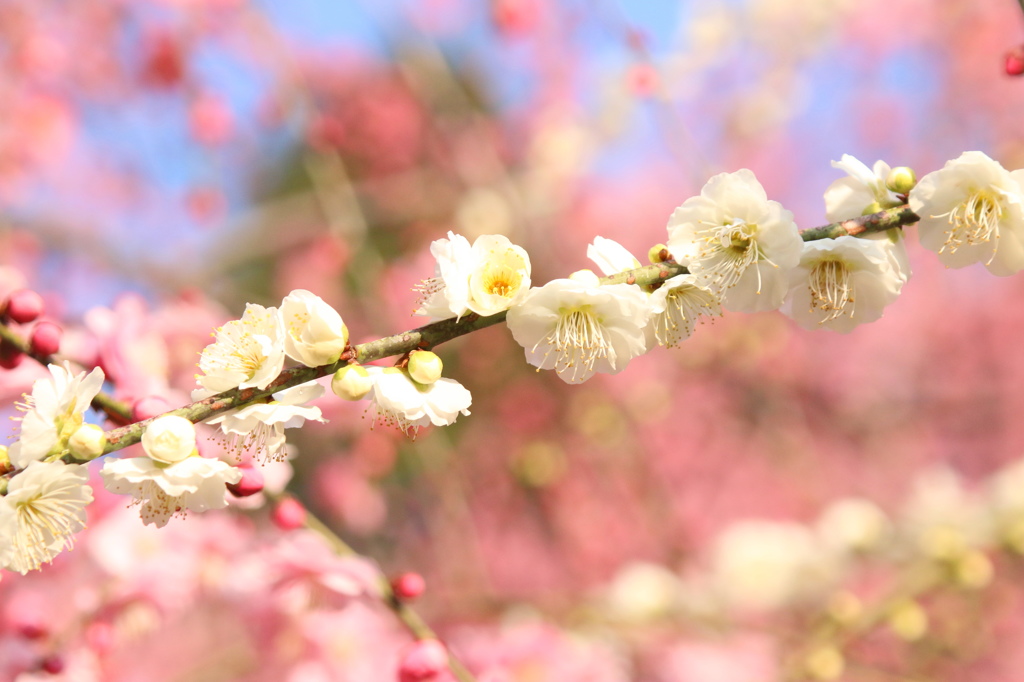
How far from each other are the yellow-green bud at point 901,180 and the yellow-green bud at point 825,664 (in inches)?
47.3

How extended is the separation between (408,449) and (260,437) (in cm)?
242

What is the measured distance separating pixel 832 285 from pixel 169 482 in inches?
29.3

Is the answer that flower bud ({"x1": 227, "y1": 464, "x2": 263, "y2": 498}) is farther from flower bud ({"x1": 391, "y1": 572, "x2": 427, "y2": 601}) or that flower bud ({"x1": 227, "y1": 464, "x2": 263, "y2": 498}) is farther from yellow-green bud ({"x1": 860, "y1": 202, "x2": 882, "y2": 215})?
yellow-green bud ({"x1": 860, "y1": 202, "x2": 882, "y2": 215})

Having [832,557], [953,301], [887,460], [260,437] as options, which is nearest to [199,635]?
[832,557]

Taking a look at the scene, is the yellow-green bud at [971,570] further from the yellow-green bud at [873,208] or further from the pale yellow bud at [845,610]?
the yellow-green bud at [873,208]

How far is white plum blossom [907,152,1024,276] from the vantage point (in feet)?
2.52

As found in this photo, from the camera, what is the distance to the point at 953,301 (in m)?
3.70

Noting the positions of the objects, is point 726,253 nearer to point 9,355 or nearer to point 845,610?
point 9,355

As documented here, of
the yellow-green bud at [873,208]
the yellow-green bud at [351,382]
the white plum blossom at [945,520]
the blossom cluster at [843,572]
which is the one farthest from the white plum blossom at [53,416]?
the white plum blossom at [945,520]

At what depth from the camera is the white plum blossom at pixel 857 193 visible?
0.81 meters

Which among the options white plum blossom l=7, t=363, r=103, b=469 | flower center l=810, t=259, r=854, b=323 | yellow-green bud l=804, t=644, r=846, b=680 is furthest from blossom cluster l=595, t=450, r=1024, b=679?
white plum blossom l=7, t=363, r=103, b=469

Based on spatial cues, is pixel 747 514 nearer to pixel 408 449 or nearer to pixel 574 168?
pixel 408 449

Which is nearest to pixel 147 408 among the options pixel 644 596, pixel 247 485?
pixel 247 485

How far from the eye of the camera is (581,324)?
767mm
